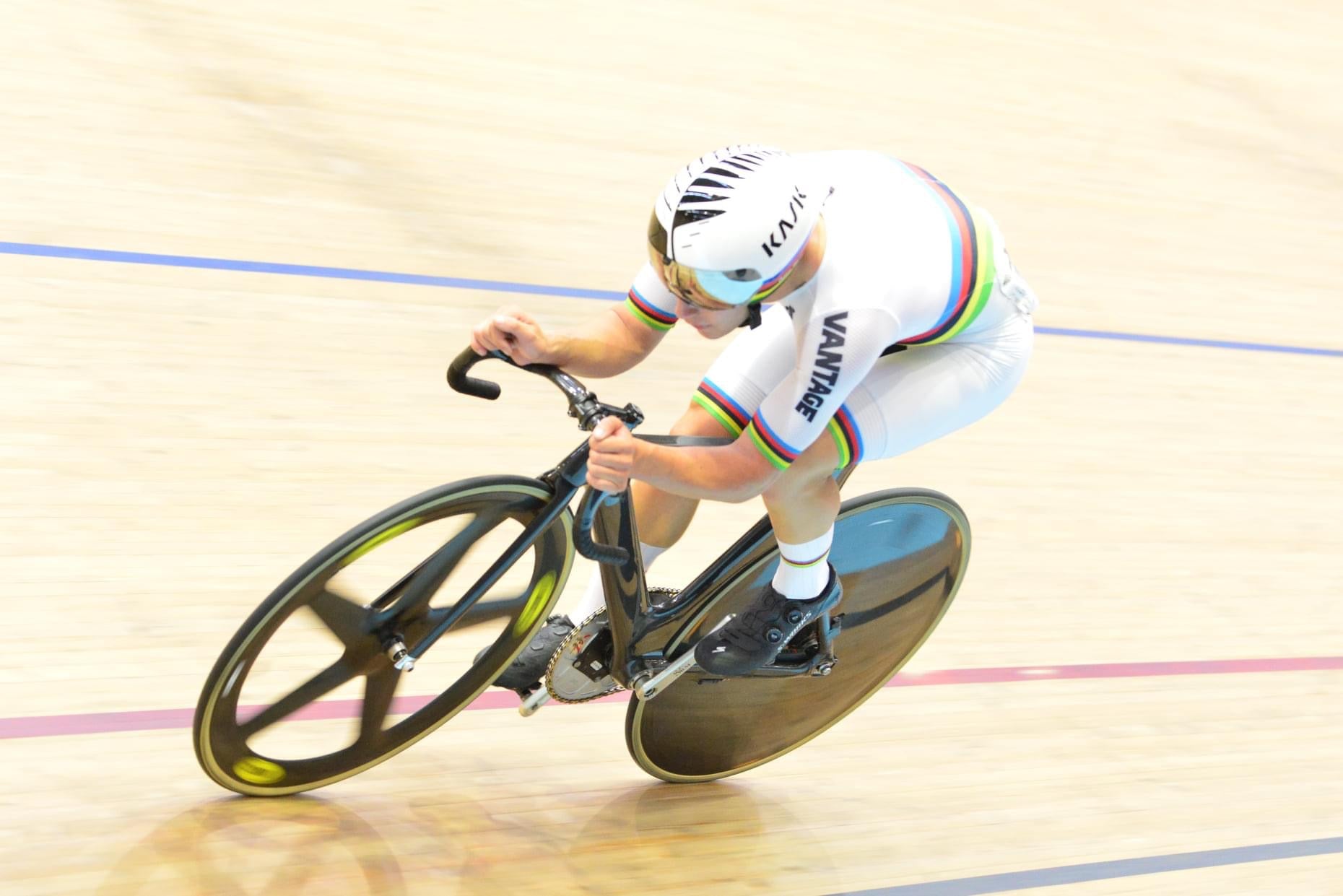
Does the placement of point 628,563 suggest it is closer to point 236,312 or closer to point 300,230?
point 236,312

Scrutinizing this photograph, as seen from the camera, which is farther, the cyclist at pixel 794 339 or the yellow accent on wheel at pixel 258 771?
the yellow accent on wheel at pixel 258 771

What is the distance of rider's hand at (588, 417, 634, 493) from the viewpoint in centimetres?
180

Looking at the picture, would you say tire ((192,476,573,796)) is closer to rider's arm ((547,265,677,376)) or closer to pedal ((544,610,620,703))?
pedal ((544,610,620,703))

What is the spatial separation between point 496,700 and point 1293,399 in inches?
131

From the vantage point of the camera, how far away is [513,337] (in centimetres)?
195

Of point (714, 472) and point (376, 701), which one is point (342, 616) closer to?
point (376, 701)

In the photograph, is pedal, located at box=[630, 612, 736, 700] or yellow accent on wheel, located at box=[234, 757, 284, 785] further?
pedal, located at box=[630, 612, 736, 700]

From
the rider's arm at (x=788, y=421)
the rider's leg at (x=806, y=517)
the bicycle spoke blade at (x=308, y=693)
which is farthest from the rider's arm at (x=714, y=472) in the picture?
the bicycle spoke blade at (x=308, y=693)

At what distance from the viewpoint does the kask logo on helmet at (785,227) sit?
1.80 meters

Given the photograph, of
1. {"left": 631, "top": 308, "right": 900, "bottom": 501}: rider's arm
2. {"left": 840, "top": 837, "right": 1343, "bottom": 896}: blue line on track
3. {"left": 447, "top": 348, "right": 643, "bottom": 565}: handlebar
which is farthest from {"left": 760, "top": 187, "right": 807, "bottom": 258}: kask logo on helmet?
{"left": 840, "top": 837, "right": 1343, "bottom": 896}: blue line on track

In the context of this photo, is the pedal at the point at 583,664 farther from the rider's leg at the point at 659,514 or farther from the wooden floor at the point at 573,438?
the wooden floor at the point at 573,438

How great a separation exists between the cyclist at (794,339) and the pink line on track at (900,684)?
1.04ft

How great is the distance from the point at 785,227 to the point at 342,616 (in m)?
0.90

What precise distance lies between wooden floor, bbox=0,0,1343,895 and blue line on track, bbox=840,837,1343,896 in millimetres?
13
